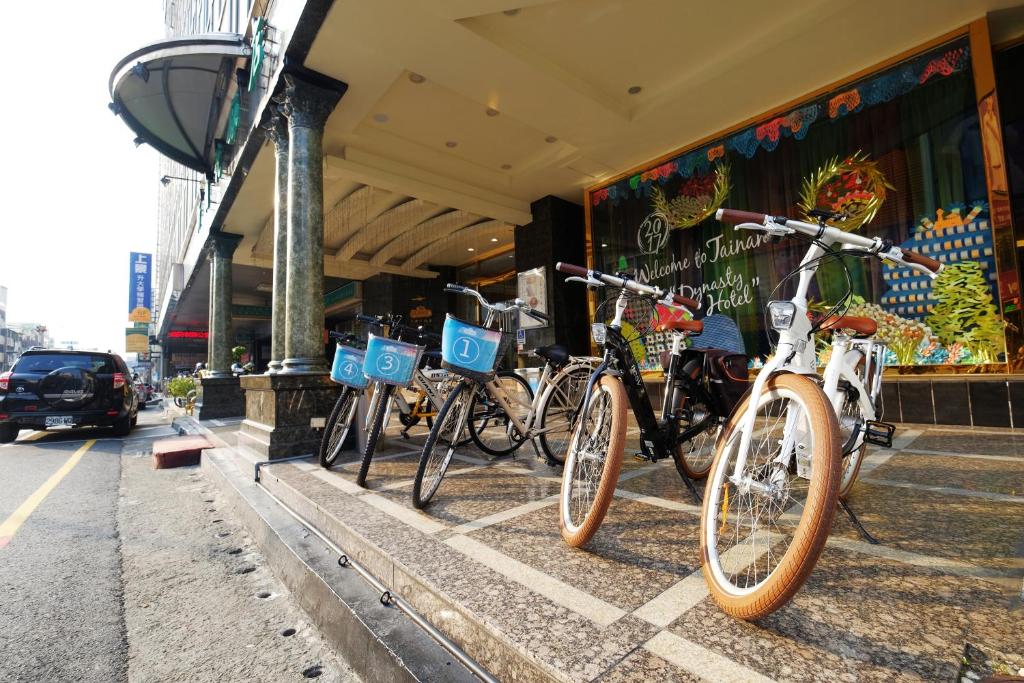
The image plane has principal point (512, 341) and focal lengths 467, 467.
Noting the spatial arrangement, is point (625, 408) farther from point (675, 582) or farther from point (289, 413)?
point (289, 413)

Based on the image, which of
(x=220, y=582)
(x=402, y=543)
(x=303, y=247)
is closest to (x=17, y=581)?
(x=220, y=582)

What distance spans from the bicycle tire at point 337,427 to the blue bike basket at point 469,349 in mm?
1647

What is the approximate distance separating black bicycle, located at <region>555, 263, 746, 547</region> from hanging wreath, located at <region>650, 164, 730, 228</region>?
199 inches

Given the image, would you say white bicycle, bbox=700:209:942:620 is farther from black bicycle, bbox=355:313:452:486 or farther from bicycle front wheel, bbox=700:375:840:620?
black bicycle, bbox=355:313:452:486

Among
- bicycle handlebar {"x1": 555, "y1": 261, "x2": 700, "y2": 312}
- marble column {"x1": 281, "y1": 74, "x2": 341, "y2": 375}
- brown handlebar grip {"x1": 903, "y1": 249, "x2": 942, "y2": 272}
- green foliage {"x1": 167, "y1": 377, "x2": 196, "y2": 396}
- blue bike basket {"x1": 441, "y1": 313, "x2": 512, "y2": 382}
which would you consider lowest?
green foliage {"x1": 167, "y1": 377, "x2": 196, "y2": 396}

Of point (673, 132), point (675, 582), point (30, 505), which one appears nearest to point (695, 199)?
point (673, 132)

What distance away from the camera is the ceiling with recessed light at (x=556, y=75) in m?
4.90

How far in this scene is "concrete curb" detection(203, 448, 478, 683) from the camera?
4.81 feet

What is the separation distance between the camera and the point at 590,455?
6.93 feet

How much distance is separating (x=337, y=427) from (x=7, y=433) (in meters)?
7.24

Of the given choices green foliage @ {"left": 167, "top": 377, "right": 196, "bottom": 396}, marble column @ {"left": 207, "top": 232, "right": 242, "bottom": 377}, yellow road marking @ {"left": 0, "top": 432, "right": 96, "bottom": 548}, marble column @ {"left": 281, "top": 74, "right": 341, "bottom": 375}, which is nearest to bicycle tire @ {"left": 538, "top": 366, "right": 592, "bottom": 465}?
marble column @ {"left": 281, "top": 74, "right": 341, "bottom": 375}

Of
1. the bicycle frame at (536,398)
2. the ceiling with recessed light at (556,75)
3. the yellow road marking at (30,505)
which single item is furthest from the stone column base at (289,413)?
the ceiling with recessed light at (556,75)

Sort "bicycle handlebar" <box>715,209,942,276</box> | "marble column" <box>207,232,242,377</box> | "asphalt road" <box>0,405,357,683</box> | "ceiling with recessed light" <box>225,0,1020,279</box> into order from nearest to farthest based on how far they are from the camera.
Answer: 1. "bicycle handlebar" <box>715,209,942,276</box>
2. "asphalt road" <box>0,405,357,683</box>
3. "ceiling with recessed light" <box>225,0,1020,279</box>
4. "marble column" <box>207,232,242,377</box>

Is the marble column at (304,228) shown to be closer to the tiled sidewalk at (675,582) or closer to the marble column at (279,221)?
the marble column at (279,221)
